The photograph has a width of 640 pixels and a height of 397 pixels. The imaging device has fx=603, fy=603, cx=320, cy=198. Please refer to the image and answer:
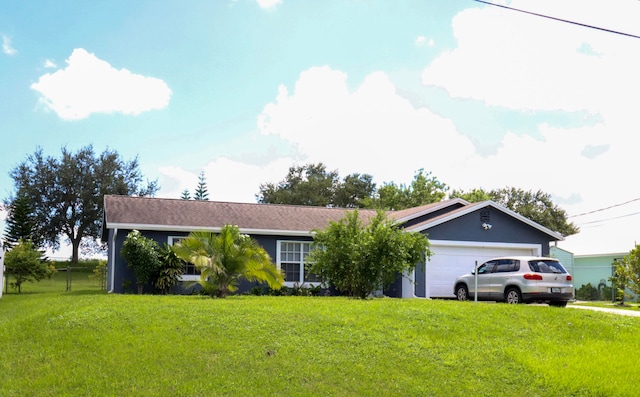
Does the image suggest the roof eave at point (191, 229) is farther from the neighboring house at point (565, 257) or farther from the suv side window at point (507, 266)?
the neighboring house at point (565, 257)

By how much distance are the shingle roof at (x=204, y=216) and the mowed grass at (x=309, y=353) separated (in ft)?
29.2

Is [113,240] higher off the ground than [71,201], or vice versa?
[71,201]

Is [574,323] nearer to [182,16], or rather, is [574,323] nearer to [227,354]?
[227,354]

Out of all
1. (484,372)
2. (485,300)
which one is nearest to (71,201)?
(485,300)

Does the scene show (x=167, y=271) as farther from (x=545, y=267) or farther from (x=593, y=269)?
(x=593, y=269)

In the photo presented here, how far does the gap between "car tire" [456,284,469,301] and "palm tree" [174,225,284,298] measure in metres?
7.03

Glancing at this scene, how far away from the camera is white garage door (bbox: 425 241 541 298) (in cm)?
2238

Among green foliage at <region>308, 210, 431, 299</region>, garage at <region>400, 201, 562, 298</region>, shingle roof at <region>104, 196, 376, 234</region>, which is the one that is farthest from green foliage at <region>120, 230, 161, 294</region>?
garage at <region>400, 201, 562, 298</region>

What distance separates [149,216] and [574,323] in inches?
601

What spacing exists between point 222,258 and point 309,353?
7670mm

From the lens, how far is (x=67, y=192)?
50.3m

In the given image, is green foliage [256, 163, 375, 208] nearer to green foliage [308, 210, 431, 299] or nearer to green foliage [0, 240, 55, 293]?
green foliage [0, 240, 55, 293]

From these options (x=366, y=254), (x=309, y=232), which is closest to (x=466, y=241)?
(x=309, y=232)

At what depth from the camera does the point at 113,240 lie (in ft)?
70.1
